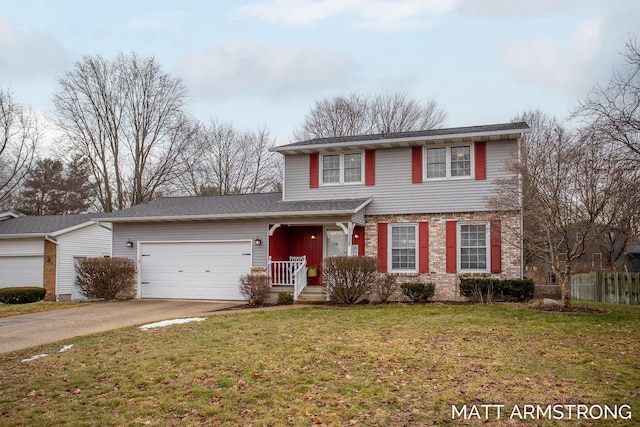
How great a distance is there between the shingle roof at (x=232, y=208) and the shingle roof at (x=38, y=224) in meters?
5.45

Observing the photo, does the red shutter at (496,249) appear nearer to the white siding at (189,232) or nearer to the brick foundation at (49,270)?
the white siding at (189,232)

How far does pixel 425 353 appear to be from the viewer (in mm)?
7895

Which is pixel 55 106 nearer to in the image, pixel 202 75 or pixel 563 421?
pixel 202 75

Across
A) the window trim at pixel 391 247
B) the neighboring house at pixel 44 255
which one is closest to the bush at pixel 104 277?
the neighboring house at pixel 44 255

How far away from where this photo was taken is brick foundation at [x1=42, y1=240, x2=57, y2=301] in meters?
22.1

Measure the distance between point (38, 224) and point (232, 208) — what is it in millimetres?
11578

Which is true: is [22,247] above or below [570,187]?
below

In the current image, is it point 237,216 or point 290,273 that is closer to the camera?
point 290,273

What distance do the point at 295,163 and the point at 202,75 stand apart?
41.0ft

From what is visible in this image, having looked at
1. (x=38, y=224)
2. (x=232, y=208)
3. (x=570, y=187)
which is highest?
(x=570, y=187)

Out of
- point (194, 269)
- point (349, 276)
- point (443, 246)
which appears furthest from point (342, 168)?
point (194, 269)

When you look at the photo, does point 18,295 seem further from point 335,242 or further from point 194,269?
point 335,242

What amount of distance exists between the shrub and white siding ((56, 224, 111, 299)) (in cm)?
1474

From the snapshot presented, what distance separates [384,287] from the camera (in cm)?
1467
